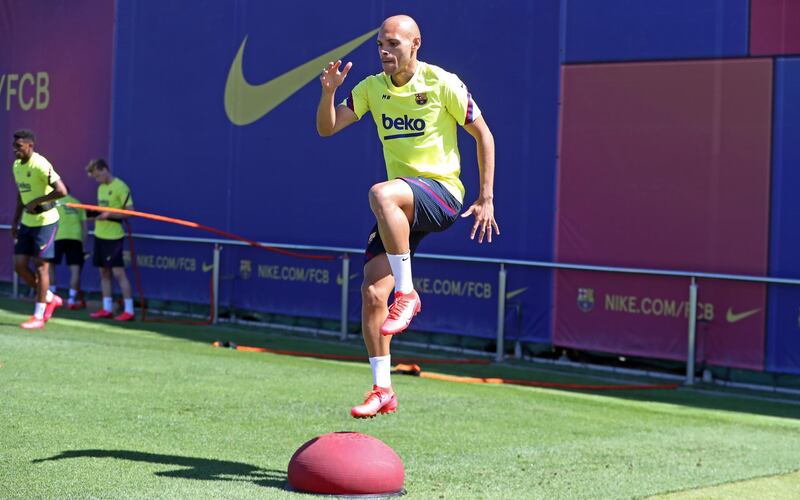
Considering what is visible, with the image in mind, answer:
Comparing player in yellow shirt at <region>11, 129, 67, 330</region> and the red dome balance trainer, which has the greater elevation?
player in yellow shirt at <region>11, 129, 67, 330</region>

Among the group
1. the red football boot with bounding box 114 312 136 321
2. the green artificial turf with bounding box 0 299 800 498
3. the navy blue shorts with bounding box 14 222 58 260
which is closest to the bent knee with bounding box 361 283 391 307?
the green artificial turf with bounding box 0 299 800 498

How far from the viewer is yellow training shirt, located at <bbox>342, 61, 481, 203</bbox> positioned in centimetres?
716

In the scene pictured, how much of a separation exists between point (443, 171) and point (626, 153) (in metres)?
7.00

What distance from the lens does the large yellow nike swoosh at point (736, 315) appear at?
1284 cm

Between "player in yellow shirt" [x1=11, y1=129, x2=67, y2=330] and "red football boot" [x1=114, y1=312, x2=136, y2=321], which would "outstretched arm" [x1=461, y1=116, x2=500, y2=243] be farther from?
"red football boot" [x1=114, y1=312, x2=136, y2=321]

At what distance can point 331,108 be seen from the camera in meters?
7.23

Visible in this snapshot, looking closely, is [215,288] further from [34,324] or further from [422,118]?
[422,118]

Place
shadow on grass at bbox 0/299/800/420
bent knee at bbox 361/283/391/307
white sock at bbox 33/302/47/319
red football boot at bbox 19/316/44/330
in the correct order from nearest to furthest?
bent knee at bbox 361/283/391/307 < shadow on grass at bbox 0/299/800/420 < red football boot at bbox 19/316/44/330 < white sock at bbox 33/302/47/319

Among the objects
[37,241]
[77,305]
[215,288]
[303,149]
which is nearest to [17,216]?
[37,241]

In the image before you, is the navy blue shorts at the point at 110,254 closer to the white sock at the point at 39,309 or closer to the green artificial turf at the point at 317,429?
the white sock at the point at 39,309

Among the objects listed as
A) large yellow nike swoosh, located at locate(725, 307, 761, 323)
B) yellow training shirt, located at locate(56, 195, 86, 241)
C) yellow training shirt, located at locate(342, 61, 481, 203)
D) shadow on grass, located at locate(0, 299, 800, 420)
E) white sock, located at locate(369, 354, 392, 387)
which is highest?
yellow training shirt, located at locate(342, 61, 481, 203)

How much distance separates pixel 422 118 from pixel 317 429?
276 centimetres

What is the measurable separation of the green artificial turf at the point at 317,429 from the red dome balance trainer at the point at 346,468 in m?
0.13

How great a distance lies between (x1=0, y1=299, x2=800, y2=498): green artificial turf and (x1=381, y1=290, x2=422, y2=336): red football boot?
0.89 meters
